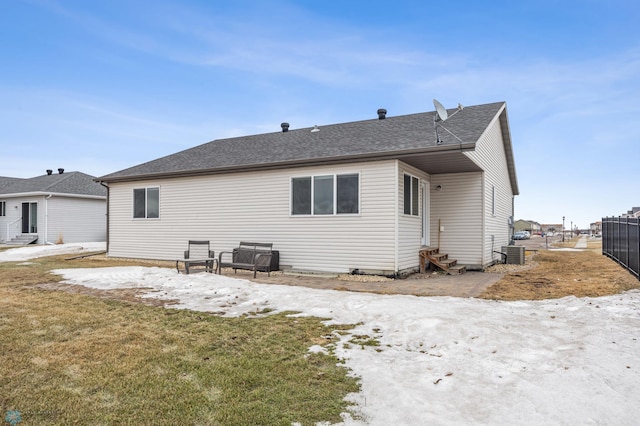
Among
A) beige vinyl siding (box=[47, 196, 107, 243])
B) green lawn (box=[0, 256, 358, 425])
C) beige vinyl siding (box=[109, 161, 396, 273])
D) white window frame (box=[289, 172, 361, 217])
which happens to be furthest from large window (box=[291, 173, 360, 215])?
beige vinyl siding (box=[47, 196, 107, 243])

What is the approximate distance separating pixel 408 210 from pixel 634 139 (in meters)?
20.1

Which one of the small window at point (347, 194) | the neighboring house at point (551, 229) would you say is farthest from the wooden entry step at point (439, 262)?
the neighboring house at point (551, 229)

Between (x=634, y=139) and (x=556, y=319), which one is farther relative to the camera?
(x=634, y=139)

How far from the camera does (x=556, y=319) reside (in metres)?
5.62

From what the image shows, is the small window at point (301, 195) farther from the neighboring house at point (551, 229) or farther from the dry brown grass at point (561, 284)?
the neighboring house at point (551, 229)

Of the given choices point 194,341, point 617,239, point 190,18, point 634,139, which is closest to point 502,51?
point 617,239

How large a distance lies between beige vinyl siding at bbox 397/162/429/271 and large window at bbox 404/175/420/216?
0.13 metres

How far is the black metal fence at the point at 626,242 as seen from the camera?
389 inches

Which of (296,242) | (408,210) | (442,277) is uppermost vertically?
(408,210)

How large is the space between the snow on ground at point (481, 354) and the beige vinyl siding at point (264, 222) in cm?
325

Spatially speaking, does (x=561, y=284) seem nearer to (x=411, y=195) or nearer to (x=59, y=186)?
(x=411, y=195)

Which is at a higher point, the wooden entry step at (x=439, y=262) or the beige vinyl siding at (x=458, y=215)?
the beige vinyl siding at (x=458, y=215)

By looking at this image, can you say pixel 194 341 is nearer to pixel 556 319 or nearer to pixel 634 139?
Answer: pixel 556 319

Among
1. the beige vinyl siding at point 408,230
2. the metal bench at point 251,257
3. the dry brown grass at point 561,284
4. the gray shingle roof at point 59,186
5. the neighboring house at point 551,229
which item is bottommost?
the neighboring house at point 551,229
